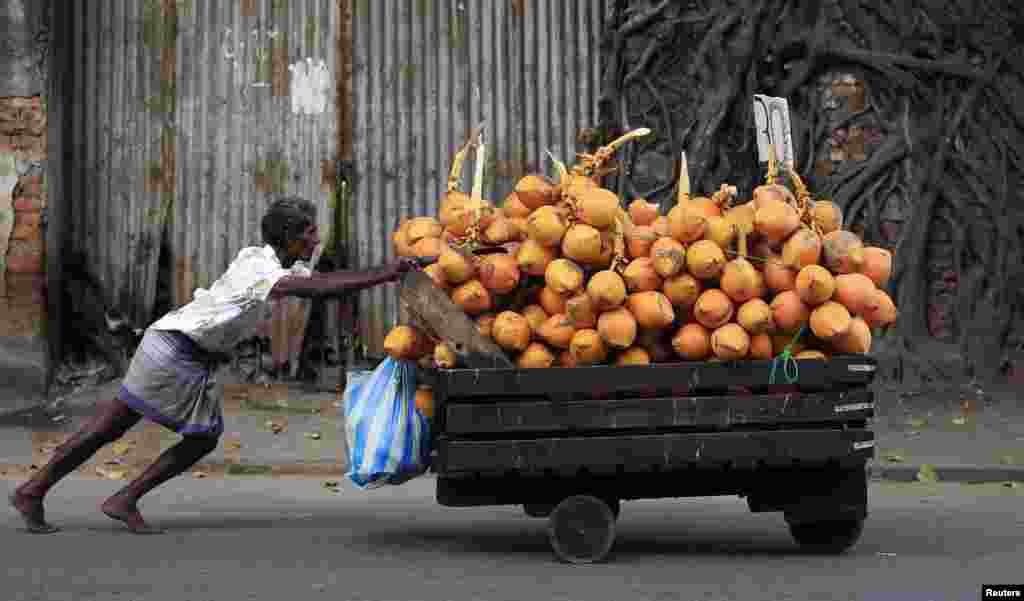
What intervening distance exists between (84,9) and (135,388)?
562 cm

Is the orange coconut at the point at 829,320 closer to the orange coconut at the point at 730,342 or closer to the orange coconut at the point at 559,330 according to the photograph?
the orange coconut at the point at 730,342

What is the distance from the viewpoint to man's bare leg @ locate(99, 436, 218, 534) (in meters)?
7.11

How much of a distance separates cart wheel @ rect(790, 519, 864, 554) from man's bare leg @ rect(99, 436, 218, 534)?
2703mm

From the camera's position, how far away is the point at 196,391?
281 inches

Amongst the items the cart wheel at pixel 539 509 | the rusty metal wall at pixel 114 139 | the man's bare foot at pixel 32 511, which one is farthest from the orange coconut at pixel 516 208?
the rusty metal wall at pixel 114 139

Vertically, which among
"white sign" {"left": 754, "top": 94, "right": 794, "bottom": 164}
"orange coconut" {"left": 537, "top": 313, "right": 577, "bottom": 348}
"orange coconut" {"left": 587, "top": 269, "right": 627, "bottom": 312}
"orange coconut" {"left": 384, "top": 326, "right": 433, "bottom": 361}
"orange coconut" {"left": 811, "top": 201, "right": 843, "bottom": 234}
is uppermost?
"white sign" {"left": 754, "top": 94, "right": 794, "bottom": 164}

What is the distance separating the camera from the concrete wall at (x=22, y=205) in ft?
36.9

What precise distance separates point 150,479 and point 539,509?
1.88 m

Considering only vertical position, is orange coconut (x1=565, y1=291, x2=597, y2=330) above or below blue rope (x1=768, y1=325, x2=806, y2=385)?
above

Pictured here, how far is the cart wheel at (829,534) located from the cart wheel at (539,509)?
1.07m

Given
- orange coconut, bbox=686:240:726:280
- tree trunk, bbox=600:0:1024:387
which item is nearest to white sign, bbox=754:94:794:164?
orange coconut, bbox=686:240:726:280

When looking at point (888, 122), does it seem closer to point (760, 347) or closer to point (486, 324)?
point (760, 347)

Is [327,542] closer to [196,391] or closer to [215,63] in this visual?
[196,391]

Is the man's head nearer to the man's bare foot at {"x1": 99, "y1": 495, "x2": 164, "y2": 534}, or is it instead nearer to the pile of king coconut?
the pile of king coconut
